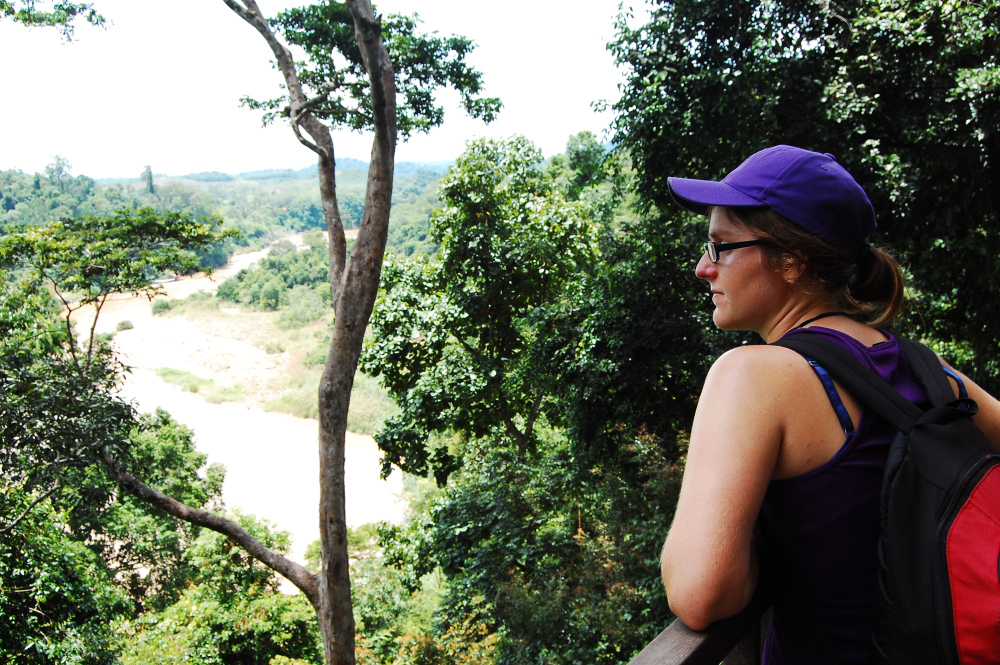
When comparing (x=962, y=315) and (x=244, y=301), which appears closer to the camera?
(x=962, y=315)

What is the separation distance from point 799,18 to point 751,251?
554 cm

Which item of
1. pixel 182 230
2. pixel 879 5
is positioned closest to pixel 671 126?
pixel 879 5

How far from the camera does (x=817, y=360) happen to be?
27.3 inches

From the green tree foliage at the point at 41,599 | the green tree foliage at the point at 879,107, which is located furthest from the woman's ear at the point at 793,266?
the green tree foliage at the point at 41,599

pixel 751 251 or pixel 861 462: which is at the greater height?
pixel 751 251

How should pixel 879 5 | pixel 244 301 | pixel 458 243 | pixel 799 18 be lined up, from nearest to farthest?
pixel 879 5 < pixel 799 18 < pixel 458 243 < pixel 244 301

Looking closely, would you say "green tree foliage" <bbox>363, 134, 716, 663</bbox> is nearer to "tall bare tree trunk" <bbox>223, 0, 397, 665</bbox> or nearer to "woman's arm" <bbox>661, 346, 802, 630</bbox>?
"tall bare tree trunk" <bbox>223, 0, 397, 665</bbox>

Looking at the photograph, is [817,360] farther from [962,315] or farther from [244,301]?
[244,301]

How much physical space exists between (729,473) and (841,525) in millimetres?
161

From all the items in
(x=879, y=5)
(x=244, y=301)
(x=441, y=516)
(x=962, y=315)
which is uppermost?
(x=879, y=5)

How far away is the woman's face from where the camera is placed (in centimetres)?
82

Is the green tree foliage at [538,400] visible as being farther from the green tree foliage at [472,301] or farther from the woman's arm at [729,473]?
the woman's arm at [729,473]

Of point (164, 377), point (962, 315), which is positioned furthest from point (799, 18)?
point (164, 377)

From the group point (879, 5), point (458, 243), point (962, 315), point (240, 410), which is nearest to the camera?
point (879, 5)
